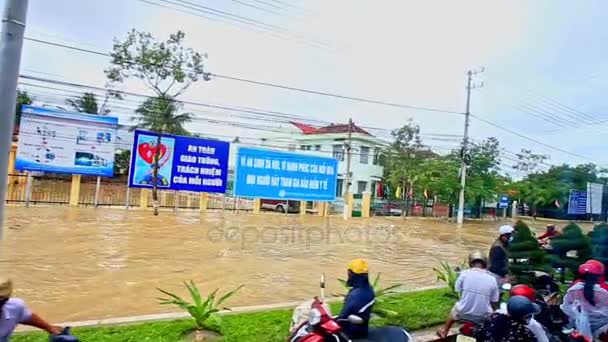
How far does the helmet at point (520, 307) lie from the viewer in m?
3.48

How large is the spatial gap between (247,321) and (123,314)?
1.81 m

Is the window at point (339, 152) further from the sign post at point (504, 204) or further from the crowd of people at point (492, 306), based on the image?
the crowd of people at point (492, 306)

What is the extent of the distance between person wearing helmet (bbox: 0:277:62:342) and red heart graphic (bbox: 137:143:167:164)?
62.0ft

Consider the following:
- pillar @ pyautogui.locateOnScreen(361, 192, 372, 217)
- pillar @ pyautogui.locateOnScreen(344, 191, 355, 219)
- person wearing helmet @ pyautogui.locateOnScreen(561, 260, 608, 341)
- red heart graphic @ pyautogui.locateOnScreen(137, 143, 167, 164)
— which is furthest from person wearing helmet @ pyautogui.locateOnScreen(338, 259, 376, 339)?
pillar @ pyautogui.locateOnScreen(361, 192, 372, 217)

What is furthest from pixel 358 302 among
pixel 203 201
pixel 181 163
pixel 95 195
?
pixel 203 201

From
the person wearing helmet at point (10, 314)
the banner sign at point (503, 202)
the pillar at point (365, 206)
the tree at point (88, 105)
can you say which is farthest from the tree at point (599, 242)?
the banner sign at point (503, 202)

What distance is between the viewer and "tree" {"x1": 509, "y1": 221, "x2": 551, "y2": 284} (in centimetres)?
A: 724

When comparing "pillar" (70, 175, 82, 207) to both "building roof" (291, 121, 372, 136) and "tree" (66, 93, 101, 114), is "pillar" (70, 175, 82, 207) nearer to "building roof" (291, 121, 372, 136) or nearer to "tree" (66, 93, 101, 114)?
"tree" (66, 93, 101, 114)

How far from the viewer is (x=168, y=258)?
10.5 m

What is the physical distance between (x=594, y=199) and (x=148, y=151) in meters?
17.1

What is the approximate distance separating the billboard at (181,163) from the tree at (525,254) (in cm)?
1684

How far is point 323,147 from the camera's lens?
39.0 m

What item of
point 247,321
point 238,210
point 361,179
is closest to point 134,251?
point 247,321

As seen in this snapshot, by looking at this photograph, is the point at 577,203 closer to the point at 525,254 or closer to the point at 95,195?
the point at 525,254
